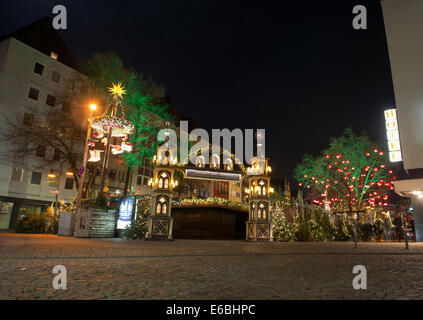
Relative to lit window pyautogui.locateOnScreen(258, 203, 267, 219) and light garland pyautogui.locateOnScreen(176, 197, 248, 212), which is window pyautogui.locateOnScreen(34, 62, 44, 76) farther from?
lit window pyautogui.locateOnScreen(258, 203, 267, 219)

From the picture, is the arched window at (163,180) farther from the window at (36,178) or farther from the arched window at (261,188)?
the window at (36,178)

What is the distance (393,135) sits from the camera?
18922 mm

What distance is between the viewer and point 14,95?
30688mm

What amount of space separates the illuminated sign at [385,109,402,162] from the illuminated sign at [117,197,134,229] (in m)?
17.1

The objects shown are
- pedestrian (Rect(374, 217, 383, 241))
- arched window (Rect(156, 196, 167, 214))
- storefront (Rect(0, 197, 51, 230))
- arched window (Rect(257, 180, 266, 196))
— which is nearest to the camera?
arched window (Rect(156, 196, 167, 214))

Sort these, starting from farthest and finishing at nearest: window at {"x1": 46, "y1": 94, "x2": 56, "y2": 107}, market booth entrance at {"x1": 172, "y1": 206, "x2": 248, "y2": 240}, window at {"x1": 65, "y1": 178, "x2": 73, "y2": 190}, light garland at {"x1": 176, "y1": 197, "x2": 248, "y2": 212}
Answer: window at {"x1": 65, "y1": 178, "x2": 73, "y2": 190}
window at {"x1": 46, "y1": 94, "x2": 56, "y2": 107}
market booth entrance at {"x1": 172, "y1": 206, "x2": 248, "y2": 240}
light garland at {"x1": 176, "y1": 197, "x2": 248, "y2": 212}

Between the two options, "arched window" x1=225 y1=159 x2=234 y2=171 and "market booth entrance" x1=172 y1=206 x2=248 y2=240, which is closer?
"arched window" x1=225 y1=159 x2=234 y2=171

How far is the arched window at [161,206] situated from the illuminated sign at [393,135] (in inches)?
579

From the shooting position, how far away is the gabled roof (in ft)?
109

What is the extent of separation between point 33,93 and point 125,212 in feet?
74.6

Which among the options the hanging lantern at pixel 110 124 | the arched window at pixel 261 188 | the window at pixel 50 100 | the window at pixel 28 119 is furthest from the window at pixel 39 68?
the arched window at pixel 261 188

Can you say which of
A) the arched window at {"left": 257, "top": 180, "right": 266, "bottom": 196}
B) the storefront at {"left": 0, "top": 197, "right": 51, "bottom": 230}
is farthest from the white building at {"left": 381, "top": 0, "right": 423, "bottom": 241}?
the storefront at {"left": 0, "top": 197, "right": 51, "bottom": 230}

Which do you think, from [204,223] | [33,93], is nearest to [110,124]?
[204,223]

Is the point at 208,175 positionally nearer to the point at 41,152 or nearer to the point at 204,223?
the point at 204,223
